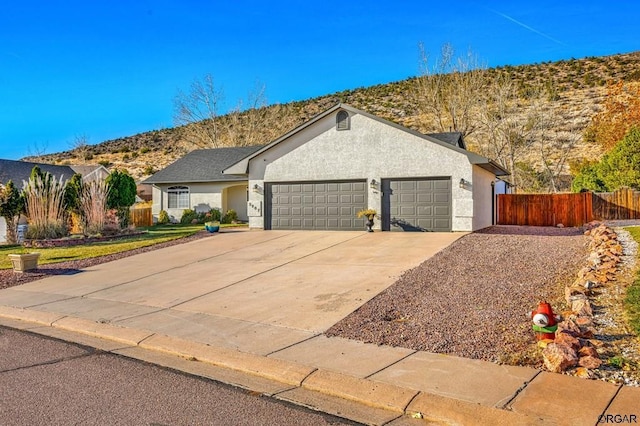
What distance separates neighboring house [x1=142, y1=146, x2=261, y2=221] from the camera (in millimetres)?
27812

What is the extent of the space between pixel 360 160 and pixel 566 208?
12059mm

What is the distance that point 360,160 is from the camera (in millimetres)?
18828

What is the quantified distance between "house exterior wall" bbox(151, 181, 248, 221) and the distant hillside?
53.3 feet

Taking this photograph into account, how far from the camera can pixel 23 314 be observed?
8258 millimetres

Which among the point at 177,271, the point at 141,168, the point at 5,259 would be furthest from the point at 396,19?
the point at 141,168

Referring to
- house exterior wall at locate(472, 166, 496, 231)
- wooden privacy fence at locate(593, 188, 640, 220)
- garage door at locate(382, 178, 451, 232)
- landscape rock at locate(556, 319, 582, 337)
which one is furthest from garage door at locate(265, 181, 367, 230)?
wooden privacy fence at locate(593, 188, 640, 220)

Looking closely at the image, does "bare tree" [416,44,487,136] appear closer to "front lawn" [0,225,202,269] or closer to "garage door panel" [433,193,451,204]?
"garage door panel" [433,193,451,204]

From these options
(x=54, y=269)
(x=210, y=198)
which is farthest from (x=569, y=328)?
(x=210, y=198)

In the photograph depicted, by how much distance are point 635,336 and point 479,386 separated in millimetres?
2282

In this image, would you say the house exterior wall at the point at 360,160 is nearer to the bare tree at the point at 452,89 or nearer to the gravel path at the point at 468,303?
the gravel path at the point at 468,303

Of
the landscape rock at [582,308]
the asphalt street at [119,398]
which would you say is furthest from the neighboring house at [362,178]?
the asphalt street at [119,398]

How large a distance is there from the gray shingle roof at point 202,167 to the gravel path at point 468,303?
1872 cm

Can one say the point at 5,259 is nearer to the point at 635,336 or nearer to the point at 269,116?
the point at 635,336

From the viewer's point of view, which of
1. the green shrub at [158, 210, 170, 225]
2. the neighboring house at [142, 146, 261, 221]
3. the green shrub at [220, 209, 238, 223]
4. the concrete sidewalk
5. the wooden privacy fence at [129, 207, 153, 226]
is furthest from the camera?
the green shrub at [158, 210, 170, 225]
